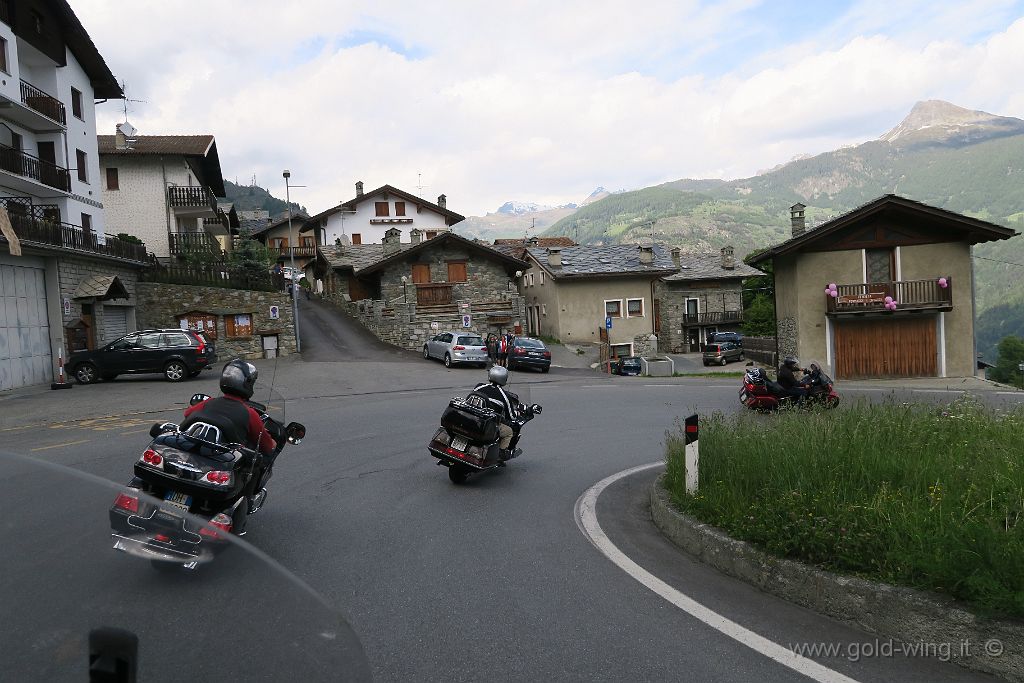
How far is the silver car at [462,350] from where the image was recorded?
29.7 m

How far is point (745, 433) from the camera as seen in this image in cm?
729

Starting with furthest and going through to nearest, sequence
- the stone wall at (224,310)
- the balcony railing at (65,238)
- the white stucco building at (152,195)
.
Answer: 1. the white stucco building at (152,195)
2. the stone wall at (224,310)
3. the balcony railing at (65,238)

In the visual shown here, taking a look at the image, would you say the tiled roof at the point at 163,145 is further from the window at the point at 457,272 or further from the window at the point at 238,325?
the window at the point at 457,272

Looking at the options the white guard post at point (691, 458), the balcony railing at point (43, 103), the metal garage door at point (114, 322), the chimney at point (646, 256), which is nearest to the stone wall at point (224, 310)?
the metal garage door at point (114, 322)

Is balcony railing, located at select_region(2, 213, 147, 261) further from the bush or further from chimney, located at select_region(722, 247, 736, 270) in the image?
chimney, located at select_region(722, 247, 736, 270)

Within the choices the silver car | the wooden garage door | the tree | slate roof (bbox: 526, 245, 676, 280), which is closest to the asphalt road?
the silver car

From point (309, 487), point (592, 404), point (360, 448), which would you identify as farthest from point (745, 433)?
point (592, 404)

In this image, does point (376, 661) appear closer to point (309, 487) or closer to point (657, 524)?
point (657, 524)

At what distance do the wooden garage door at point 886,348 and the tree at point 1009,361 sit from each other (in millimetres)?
65182

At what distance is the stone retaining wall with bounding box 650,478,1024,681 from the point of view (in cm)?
350

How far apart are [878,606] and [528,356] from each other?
26069mm

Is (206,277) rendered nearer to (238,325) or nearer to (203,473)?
(238,325)

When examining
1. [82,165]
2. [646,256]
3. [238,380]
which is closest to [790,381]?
[238,380]

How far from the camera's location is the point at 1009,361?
86188mm
